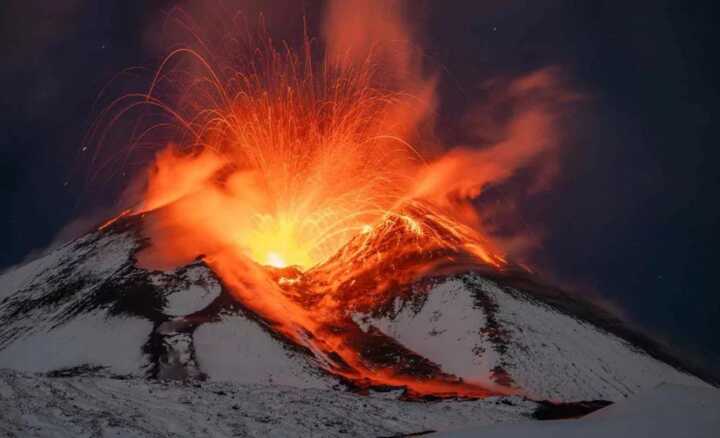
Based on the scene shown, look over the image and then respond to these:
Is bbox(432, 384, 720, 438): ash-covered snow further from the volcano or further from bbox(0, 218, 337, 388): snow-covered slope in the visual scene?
bbox(0, 218, 337, 388): snow-covered slope

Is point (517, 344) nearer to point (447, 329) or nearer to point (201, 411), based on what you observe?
point (447, 329)

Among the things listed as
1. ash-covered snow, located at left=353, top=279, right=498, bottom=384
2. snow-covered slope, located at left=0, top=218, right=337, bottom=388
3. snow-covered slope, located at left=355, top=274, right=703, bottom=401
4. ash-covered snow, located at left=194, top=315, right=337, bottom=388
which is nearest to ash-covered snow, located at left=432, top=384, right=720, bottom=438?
ash-covered snow, located at left=194, top=315, right=337, bottom=388

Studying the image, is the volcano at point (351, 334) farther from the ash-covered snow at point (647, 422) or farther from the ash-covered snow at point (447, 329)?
the ash-covered snow at point (647, 422)

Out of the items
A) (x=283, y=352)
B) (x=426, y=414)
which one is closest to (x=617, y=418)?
(x=426, y=414)

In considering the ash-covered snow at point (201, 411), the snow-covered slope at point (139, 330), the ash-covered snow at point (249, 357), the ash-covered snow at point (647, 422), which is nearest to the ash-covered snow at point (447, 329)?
the ash-covered snow at point (249, 357)

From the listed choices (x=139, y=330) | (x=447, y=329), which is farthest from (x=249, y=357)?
(x=447, y=329)

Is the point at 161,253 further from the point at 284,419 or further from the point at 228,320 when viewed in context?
the point at 284,419
